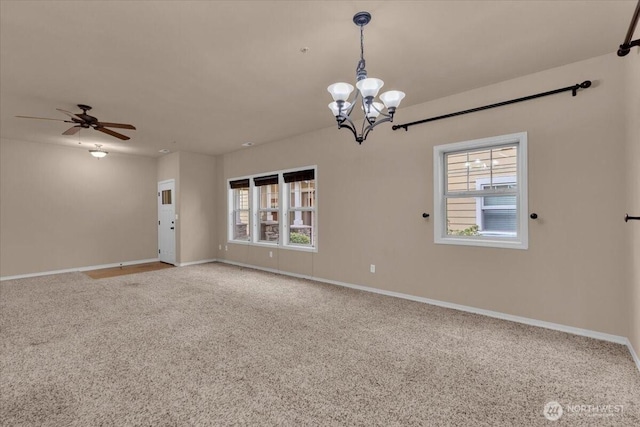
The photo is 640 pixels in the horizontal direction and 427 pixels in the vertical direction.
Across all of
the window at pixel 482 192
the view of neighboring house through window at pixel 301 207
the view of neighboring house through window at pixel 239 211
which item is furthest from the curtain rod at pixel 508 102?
the view of neighboring house through window at pixel 239 211

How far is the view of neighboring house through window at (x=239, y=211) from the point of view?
24.2 ft

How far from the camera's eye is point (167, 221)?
7.71m

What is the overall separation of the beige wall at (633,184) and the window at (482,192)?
2.70 feet

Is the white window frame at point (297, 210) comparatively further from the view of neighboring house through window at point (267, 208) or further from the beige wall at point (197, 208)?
the beige wall at point (197, 208)

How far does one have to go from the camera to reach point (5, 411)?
78.1 inches

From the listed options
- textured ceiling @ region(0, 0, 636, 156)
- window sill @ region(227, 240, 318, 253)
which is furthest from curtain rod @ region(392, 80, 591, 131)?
window sill @ region(227, 240, 318, 253)

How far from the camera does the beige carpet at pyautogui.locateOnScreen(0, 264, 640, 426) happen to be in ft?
6.46

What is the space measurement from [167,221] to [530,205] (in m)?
7.45

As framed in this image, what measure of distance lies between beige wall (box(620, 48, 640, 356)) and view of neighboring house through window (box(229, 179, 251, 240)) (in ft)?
20.8

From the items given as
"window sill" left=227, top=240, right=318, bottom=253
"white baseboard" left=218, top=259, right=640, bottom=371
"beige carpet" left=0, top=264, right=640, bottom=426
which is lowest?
"beige carpet" left=0, top=264, right=640, bottom=426

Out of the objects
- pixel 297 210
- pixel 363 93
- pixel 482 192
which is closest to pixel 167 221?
pixel 297 210

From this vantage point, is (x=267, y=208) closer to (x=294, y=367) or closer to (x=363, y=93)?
(x=294, y=367)

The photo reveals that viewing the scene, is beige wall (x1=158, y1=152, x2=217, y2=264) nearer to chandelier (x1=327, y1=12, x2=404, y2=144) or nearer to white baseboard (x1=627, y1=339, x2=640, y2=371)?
chandelier (x1=327, y1=12, x2=404, y2=144)

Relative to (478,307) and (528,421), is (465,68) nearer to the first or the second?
(478,307)
